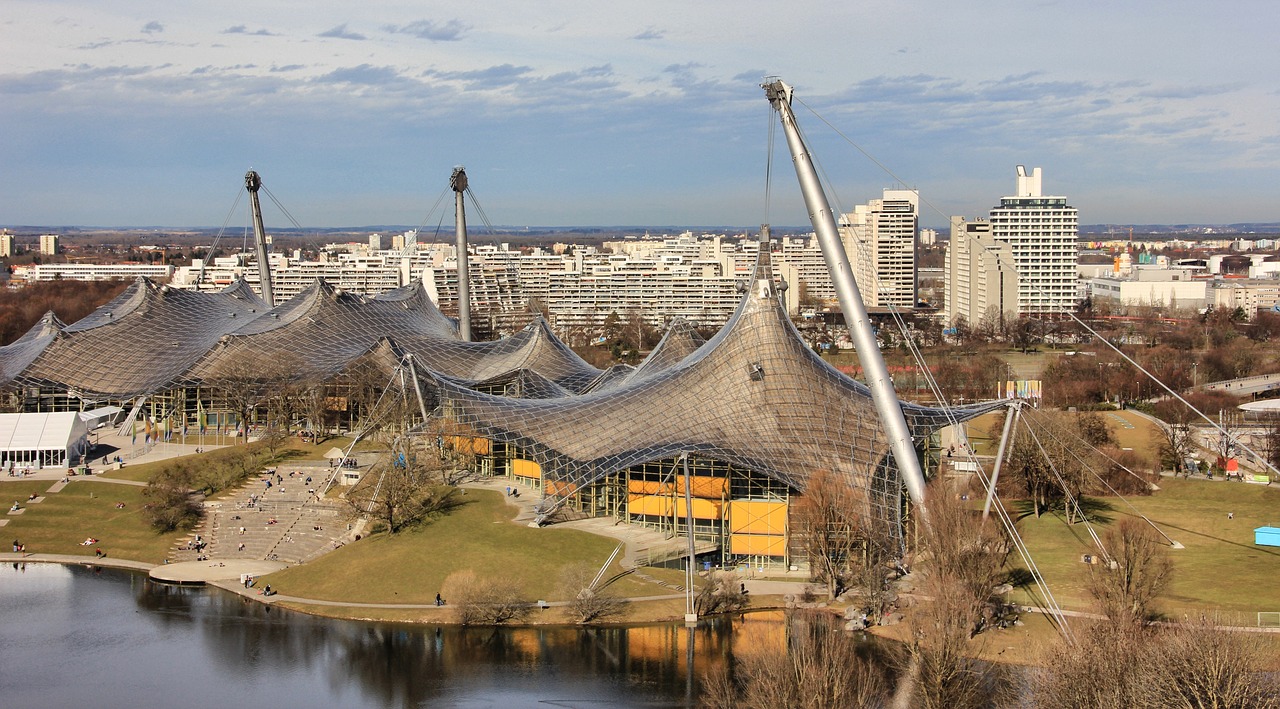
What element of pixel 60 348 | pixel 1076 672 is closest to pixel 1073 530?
pixel 1076 672

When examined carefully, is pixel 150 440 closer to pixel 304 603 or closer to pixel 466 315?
pixel 466 315

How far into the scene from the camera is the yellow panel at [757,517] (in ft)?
147

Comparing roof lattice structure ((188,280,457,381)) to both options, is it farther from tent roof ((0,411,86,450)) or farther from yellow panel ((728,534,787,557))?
yellow panel ((728,534,787,557))

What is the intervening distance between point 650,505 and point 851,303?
13182mm

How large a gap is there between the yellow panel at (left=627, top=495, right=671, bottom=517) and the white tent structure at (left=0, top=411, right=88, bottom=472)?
27689 mm

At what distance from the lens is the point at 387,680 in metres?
35.8

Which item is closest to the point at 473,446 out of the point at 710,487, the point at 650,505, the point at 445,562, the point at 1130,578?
the point at 650,505

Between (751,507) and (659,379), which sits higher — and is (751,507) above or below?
below

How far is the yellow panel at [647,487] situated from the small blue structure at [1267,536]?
2021cm

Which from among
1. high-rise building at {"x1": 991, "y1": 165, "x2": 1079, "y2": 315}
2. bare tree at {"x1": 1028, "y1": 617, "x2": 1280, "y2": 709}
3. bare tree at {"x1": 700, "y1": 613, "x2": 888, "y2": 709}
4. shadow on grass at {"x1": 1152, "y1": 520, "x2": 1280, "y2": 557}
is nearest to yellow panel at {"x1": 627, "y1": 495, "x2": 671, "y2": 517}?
bare tree at {"x1": 700, "y1": 613, "x2": 888, "y2": 709}

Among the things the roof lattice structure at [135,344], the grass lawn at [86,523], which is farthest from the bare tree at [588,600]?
the roof lattice structure at [135,344]

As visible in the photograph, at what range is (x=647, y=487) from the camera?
48.2m

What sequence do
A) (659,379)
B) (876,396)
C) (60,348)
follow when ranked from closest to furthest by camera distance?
1. (876,396)
2. (659,379)
3. (60,348)

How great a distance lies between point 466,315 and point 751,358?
112 feet
